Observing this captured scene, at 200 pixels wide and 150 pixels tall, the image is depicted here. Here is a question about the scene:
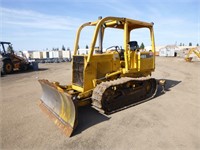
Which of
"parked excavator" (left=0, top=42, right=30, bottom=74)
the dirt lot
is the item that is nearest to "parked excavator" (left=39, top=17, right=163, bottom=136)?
the dirt lot

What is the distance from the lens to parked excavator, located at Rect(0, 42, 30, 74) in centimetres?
1541

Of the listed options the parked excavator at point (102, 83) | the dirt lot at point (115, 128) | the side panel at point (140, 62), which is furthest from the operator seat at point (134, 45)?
the dirt lot at point (115, 128)

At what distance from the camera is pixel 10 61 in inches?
625

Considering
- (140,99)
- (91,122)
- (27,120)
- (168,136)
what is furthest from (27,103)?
(168,136)

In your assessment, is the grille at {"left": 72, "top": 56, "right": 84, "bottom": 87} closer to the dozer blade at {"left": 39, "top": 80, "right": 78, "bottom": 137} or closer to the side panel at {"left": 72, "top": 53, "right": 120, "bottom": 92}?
the side panel at {"left": 72, "top": 53, "right": 120, "bottom": 92}

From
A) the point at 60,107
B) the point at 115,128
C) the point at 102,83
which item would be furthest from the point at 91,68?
the point at 115,128

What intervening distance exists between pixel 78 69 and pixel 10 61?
1255 cm

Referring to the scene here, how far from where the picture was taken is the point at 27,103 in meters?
6.48

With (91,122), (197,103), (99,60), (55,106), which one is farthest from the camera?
(197,103)

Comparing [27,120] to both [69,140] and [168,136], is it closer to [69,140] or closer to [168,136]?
[69,140]

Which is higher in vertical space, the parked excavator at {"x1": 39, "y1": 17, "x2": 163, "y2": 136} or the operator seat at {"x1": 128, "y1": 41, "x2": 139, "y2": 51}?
the operator seat at {"x1": 128, "y1": 41, "x2": 139, "y2": 51}

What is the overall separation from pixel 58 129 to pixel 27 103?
2663mm

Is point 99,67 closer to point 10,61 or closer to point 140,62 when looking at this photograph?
point 140,62

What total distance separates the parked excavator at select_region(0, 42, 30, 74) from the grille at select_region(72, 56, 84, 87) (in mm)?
11759
